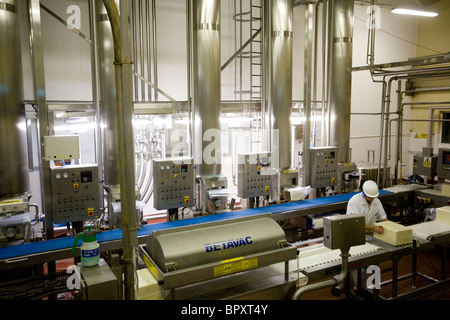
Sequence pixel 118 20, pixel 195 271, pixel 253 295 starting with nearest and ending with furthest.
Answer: pixel 118 20 → pixel 195 271 → pixel 253 295

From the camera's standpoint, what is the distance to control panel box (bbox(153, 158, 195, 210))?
5.20 metres

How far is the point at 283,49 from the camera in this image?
620cm

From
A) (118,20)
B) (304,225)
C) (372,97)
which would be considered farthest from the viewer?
(372,97)

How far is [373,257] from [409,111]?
31.8 ft

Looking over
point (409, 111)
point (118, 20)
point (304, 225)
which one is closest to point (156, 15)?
point (304, 225)

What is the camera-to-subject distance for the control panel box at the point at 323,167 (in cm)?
666

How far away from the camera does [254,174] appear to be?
5.91 metres

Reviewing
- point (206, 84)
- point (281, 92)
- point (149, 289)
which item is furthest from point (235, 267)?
point (281, 92)

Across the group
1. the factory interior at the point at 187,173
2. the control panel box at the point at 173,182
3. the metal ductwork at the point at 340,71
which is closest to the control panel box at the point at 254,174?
the factory interior at the point at 187,173

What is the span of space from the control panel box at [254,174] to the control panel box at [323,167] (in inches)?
40.5

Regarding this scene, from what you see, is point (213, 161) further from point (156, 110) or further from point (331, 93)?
point (331, 93)

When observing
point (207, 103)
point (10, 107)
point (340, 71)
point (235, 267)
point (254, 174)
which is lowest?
point (235, 267)

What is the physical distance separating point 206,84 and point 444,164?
5.92 metres

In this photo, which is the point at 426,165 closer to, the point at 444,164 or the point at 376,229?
the point at 444,164
